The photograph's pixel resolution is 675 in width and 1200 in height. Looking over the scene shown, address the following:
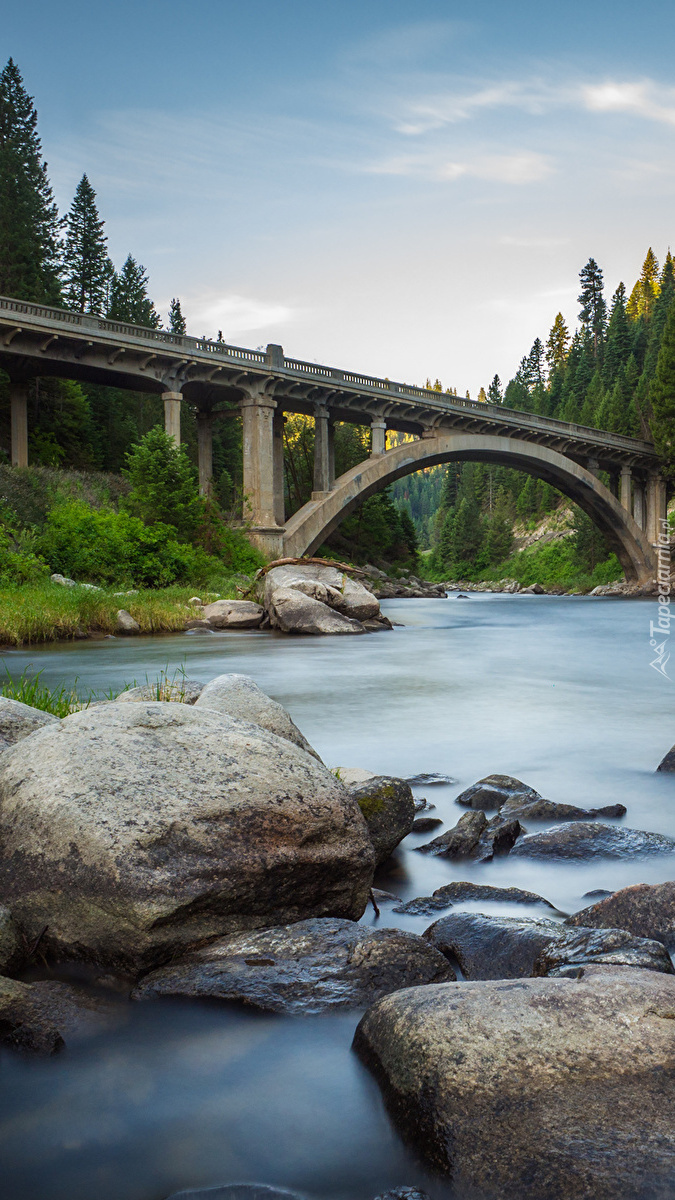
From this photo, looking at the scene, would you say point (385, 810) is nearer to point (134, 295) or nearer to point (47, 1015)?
point (47, 1015)

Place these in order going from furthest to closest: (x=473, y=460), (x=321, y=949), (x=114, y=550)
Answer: (x=473, y=460) → (x=114, y=550) → (x=321, y=949)

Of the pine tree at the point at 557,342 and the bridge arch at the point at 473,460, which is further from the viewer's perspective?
the pine tree at the point at 557,342

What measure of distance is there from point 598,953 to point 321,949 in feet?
3.58

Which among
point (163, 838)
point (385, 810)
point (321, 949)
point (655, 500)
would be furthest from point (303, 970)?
point (655, 500)

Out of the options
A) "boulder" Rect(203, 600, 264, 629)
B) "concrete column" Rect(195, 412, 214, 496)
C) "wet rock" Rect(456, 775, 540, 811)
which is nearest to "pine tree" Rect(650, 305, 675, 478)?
"concrete column" Rect(195, 412, 214, 496)

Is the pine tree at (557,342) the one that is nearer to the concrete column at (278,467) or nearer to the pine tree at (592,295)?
the pine tree at (592,295)

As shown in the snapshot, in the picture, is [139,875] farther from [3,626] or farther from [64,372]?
[64,372]

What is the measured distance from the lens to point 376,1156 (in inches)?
98.3

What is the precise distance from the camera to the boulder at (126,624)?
17.5 meters

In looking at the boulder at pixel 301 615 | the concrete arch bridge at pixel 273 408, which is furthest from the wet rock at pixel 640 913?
the concrete arch bridge at pixel 273 408

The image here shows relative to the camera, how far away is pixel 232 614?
20.2 metres

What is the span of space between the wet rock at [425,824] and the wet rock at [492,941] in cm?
174

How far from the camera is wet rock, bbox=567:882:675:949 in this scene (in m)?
3.80

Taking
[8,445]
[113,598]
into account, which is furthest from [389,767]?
[8,445]
